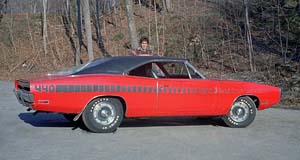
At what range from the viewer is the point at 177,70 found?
30.0 feet

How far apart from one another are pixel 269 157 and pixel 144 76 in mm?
2866

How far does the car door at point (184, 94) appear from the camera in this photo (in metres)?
8.45

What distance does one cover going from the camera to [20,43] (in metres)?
33.8

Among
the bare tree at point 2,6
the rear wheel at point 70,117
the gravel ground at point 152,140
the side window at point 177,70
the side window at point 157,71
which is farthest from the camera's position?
the bare tree at point 2,6

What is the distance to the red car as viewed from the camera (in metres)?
7.82

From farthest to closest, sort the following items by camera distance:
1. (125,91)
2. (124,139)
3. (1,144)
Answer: (125,91) < (124,139) < (1,144)

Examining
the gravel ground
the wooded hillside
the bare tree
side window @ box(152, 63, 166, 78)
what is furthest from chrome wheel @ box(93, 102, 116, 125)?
the bare tree

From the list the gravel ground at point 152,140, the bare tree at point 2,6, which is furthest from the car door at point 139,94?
the bare tree at point 2,6

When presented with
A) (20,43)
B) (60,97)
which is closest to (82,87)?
(60,97)

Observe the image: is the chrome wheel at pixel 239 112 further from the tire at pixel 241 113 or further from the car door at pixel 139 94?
the car door at pixel 139 94

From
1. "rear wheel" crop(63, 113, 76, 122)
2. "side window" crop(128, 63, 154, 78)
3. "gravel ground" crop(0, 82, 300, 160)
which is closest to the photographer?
"gravel ground" crop(0, 82, 300, 160)

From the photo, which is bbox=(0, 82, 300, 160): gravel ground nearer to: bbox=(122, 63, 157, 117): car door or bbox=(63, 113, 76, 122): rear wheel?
bbox=(63, 113, 76, 122): rear wheel

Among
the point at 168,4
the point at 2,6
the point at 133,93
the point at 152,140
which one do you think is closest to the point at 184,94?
the point at 133,93

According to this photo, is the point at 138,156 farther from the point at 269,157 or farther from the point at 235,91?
the point at 235,91
